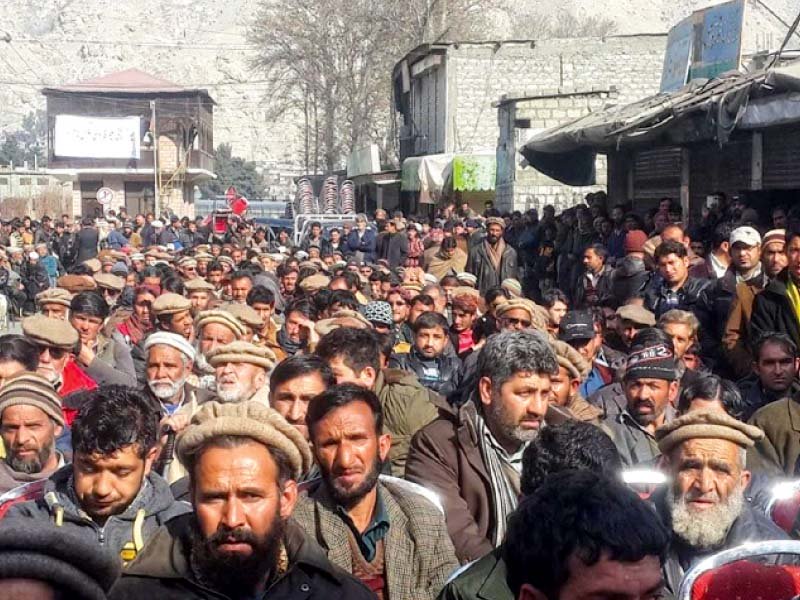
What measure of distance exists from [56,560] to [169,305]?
7611mm

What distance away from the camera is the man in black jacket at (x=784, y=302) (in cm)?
869

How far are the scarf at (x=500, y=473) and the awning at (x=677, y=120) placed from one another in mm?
7491

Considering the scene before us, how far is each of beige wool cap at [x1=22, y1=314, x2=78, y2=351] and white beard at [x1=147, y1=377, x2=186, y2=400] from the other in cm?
103

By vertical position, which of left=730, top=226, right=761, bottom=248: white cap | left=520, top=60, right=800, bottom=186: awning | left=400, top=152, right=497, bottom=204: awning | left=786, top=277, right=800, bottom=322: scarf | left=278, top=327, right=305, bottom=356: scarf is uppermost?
left=520, top=60, right=800, bottom=186: awning

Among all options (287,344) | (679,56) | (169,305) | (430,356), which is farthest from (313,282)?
(679,56)

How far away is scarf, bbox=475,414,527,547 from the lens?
498cm

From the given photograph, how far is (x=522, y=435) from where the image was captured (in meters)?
5.19

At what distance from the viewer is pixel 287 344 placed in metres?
9.94

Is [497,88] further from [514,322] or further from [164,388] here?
[164,388]

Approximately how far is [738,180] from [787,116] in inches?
172

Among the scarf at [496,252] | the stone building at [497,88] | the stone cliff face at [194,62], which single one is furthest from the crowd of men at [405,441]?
the stone cliff face at [194,62]

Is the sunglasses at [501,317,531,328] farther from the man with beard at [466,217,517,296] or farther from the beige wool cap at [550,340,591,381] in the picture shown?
the man with beard at [466,217,517,296]

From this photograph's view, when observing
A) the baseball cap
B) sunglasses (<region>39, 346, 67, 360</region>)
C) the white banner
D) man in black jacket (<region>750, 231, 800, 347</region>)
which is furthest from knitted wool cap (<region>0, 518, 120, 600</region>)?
the white banner

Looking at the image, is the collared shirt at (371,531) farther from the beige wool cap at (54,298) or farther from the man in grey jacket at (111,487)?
the beige wool cap at (54,298)
